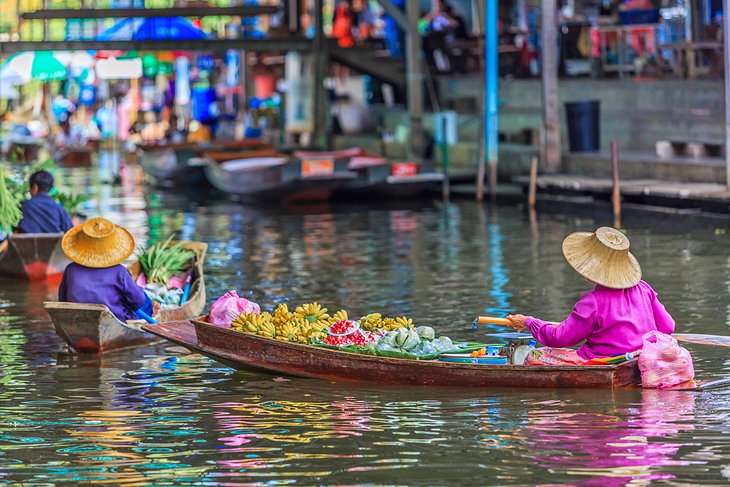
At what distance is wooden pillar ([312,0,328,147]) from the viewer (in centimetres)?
3275

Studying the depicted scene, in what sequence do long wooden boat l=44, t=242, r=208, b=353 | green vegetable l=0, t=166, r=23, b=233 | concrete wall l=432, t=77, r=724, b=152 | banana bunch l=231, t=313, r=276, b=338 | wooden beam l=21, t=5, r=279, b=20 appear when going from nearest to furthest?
banana bunch l=231, t=313, r=276, b=338 < long wooden boat l=44, t=242, r=208, b=353 < green vegetable l=0, t=166, r=23, b=233 < concrete wall l=432, t=77, r=724, b=152 < wooden beam l=21, t=5, r=279, b=20

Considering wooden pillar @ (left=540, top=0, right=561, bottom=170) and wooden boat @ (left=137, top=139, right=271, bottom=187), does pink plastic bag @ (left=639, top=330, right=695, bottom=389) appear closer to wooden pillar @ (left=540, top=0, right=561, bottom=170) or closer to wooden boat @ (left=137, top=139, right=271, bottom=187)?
wooden pillar @ (left=540, top=0, right=561, bottom=170)

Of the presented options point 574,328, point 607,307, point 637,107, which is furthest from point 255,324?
point 637,107

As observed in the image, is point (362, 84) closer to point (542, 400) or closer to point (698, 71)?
point (698, 71)

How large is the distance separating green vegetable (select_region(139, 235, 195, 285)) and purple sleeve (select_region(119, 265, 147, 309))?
1804mm

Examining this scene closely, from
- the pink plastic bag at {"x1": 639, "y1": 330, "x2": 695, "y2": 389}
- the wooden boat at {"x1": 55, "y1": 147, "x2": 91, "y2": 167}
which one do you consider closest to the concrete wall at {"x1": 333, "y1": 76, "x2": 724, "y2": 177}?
the wooden boat at {"x1": 55, "y1": 147, "x2": 91, "y2": 167}

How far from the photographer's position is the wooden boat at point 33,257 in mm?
16359

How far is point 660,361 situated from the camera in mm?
9539

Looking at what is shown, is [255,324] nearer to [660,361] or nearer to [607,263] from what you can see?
[607,263]

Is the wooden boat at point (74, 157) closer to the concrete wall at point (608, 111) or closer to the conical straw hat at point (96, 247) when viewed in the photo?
the concrete wall at point (608, 111)

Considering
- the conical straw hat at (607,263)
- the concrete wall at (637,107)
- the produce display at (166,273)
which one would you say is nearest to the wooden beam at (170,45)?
the concrete wall at (637,107)

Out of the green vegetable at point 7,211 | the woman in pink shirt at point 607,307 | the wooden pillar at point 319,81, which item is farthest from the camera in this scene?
the wooden pillar at point 319,81

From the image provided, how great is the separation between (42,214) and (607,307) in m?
8.55

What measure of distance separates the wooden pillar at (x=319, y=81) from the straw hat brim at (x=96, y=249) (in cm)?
2102
